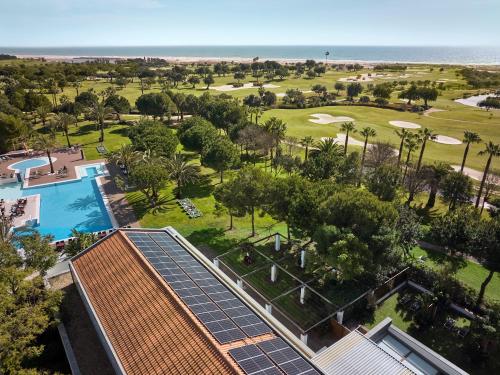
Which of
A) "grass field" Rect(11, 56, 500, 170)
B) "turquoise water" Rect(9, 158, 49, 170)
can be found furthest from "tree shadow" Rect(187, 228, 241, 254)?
"turquoise water" Rect(9, 158, 49, 170)

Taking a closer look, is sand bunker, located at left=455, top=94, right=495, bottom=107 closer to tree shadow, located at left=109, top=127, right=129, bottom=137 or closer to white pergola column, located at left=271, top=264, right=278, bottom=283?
tree shadow, located at left=109, top=127, right=129, bottom=137

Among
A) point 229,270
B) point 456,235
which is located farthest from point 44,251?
point 456,235

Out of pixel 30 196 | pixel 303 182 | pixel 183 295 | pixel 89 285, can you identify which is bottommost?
pixel 30 196

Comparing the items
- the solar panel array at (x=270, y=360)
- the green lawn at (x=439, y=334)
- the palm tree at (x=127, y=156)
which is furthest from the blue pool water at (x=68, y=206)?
the green lawn at (x=439, y=334)

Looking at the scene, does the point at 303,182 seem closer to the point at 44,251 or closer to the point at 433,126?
the point at 44,251

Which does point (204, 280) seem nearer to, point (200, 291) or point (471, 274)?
point (200, 291)

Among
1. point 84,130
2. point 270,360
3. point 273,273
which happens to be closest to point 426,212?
point 273,273
